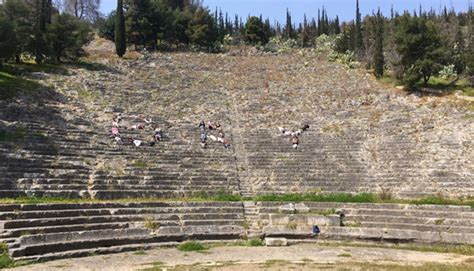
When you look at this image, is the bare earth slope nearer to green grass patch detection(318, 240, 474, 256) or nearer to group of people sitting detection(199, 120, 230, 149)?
group of people sitting detection(199, 120, 230, 149)

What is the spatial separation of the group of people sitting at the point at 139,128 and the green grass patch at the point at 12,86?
565 centimetres

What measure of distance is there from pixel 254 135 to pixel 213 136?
8.86 ft

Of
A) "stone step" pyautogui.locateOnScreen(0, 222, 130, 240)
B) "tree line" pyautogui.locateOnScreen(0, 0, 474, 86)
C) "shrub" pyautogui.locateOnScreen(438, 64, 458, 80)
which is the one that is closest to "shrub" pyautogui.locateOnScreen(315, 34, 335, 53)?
"tree line" pyautogui.locateOnScreen(0, 0, 474, 86)

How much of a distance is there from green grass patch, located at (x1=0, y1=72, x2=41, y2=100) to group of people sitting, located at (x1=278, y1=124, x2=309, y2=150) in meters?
15.2

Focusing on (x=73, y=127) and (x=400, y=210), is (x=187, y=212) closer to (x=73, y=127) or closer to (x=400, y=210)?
(x=400, y=210)

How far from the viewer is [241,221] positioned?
64.5 feet

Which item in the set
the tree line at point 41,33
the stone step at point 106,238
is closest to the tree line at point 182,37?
the tree line at point 41,33

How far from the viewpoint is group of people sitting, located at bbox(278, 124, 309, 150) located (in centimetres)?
2909

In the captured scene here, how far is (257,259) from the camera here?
14.6 meters

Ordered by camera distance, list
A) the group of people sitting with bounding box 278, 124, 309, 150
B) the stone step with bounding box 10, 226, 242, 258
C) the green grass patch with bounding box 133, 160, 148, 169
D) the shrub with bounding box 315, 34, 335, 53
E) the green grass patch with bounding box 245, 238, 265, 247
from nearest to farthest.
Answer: the stone step with bounding box 10, 226, 242, 258 → the green grass patch with bounding box 245, 238, 265, 247 → the green grass patch with bounding box 133, 160, 148, 169 → the group of people sitting with bounding box 278, 124, 309, 150 → the shrub with bounding box 315, 34, 335, 53

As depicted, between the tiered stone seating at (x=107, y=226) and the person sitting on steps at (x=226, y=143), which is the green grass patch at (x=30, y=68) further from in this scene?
the tiered stone seating at (x=107, y=226)

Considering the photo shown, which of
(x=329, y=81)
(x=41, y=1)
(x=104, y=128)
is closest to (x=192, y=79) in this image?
(x=329, y=81)

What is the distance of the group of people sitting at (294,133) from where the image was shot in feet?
95.5

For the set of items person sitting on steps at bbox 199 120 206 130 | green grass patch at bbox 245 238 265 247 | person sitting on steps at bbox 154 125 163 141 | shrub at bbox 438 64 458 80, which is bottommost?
green grass patch at bbox 245 238 265 247
